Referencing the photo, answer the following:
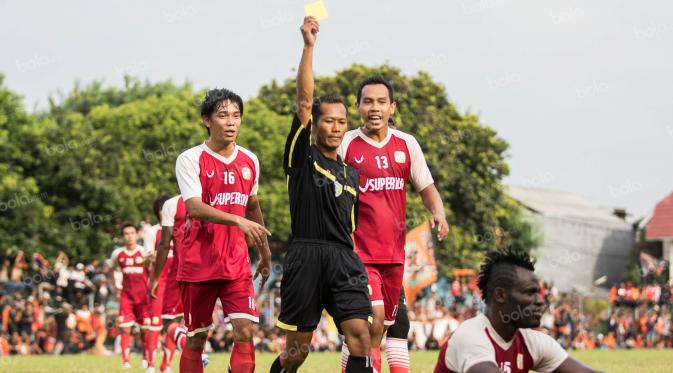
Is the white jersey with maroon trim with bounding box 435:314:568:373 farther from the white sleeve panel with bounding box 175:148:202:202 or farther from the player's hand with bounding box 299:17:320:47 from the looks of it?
the white sleeve panel with bounding box 175:148:202:202

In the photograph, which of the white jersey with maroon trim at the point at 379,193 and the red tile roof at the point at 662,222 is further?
the red tile roof at the point at 662,222

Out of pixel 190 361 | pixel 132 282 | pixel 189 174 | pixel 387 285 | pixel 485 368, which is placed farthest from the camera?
pixel 132 282

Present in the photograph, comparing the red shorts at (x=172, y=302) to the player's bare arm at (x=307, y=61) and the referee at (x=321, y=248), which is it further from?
the player's bare arm at (x=307, y=61)

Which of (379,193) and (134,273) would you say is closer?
(379,193)

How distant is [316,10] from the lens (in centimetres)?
838

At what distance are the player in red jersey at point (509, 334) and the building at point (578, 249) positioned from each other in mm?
77187

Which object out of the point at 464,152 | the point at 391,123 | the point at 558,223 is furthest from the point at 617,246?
the point at 391,123

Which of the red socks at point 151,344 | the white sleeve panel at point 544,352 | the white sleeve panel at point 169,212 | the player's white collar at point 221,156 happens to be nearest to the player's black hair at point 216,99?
the player's white collar at point 221,156

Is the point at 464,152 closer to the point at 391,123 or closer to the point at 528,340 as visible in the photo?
the point at 391,123

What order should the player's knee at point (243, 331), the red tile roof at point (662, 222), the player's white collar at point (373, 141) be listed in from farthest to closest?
the red tile roof at point (662, 222)
the player's white collar at point (373, 141)
the player's knee at point (243, 331)

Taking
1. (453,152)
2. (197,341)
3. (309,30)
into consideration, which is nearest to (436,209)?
(309,30)

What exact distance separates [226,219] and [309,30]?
5.77ft

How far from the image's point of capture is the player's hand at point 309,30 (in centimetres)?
847

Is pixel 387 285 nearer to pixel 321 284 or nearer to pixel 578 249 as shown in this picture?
pixel 321 284
